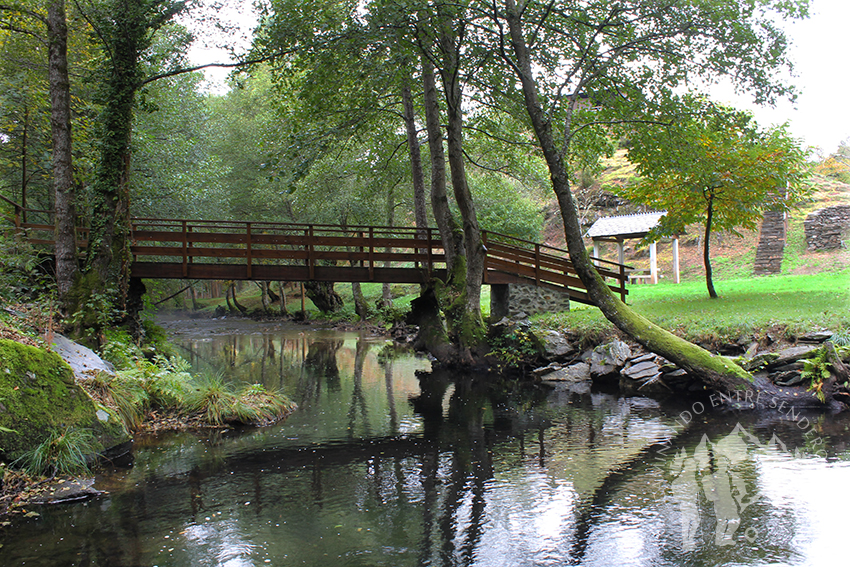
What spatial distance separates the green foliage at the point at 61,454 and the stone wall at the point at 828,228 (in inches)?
1082

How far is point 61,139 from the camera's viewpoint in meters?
10.8

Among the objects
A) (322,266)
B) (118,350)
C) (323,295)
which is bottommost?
(323,295)

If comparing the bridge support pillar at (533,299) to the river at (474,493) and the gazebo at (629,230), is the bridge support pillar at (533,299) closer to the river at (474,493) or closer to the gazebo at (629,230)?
the river at (474,493)

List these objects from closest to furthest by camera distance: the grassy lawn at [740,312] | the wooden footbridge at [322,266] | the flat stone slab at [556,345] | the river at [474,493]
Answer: the river at [474,493], the grassy lawn at [740,312], the flat stone slab at [556,345], the wooden footbridge at [322,266]

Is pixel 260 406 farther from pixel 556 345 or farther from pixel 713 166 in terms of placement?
pixel 713 166

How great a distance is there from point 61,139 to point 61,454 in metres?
7.04

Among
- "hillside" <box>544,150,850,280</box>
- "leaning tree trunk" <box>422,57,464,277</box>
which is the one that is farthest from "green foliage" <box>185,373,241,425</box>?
"hillside" <box>544,150,850,280</box>

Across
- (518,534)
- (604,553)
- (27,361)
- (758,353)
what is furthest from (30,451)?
(758,353)

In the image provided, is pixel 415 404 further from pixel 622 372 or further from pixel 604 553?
pixel 604 553

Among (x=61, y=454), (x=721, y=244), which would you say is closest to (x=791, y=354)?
(x=61, y=454)

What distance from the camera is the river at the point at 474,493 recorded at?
4711 mm

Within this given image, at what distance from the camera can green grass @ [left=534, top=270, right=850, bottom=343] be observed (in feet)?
34.6

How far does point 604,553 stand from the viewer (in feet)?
15.3

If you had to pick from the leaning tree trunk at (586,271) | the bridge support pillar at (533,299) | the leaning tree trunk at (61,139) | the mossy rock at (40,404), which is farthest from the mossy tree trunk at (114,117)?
the bridge support pillar at (533,299)
